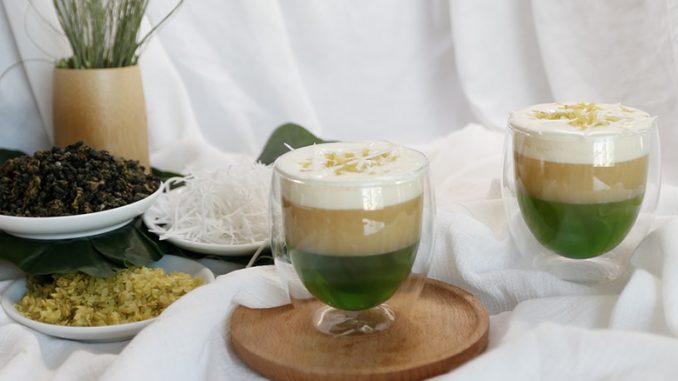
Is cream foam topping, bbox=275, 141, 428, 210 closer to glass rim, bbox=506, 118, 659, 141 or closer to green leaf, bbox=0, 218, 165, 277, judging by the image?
glass rim, bbox=506, 118, 659, 141

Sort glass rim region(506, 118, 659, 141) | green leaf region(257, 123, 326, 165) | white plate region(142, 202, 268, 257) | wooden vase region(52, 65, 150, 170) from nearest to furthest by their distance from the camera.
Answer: glass rim region(506, 118, 659, 141), white plate region(142, 202, 268, 257), wooden vase region(52, 65, 150, 170), green leaf region(257, 123, 326, 165)

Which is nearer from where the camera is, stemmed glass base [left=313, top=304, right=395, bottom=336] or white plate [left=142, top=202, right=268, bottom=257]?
stemmed glass base [left=313, top=304, right=395, bottom=336]

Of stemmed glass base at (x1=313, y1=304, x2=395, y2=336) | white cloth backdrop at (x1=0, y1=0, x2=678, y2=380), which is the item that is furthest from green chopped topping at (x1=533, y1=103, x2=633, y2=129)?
stemmed glass base at (x1=313, y1=304, x2=395, y2=336)

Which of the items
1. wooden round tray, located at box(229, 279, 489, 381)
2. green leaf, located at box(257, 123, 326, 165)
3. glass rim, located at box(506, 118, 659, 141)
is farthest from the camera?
green leaf, located at box(257, 123, 326, 165)

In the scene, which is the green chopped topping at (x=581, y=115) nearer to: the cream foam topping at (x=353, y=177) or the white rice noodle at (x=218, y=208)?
the cream foam topping at (x=353, y=177)

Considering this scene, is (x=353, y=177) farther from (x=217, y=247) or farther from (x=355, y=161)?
(x=217, y=247)

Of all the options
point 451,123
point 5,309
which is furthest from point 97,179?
point 451,123

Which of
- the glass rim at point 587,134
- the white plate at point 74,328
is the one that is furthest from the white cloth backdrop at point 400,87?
the glass rim at point 587,134
